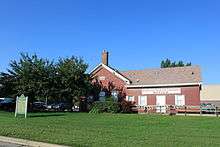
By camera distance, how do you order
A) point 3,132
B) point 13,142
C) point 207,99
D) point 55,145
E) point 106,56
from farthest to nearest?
point 207,99, point 106,56, point 3,132, point 13,142, point 55,145

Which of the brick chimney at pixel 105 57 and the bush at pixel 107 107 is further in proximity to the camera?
the brick chimney at pixel 105 57

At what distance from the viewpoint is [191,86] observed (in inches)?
1751

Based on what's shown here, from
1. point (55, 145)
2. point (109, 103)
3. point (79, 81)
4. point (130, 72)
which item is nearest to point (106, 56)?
point (130, 72)

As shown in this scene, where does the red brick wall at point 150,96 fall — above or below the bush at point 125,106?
above

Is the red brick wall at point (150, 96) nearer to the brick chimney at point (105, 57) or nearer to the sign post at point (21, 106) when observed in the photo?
the brick chimney at point (105, 57)

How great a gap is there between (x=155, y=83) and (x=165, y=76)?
196cm

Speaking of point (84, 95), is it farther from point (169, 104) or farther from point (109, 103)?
point (169, 104)

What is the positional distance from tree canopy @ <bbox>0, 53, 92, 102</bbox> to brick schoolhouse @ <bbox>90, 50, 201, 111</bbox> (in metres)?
3.86

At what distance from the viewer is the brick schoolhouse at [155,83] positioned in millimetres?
44719

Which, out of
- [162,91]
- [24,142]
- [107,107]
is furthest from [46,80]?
[24,142]

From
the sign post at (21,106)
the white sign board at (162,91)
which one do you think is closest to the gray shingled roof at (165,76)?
the white sign board at (162,91)

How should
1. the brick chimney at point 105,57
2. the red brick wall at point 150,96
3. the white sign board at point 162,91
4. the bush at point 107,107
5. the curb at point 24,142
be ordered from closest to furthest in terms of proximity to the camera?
the curb at point 24,142 → the bush at point 107,107 → the red brick wall at point 150,96 → the white sign board at point 162,91 → the brick chimney at point 105,57

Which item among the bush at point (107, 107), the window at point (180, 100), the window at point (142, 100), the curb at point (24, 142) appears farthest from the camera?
the window at point (142, 100)

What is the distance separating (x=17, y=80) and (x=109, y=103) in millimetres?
11019
